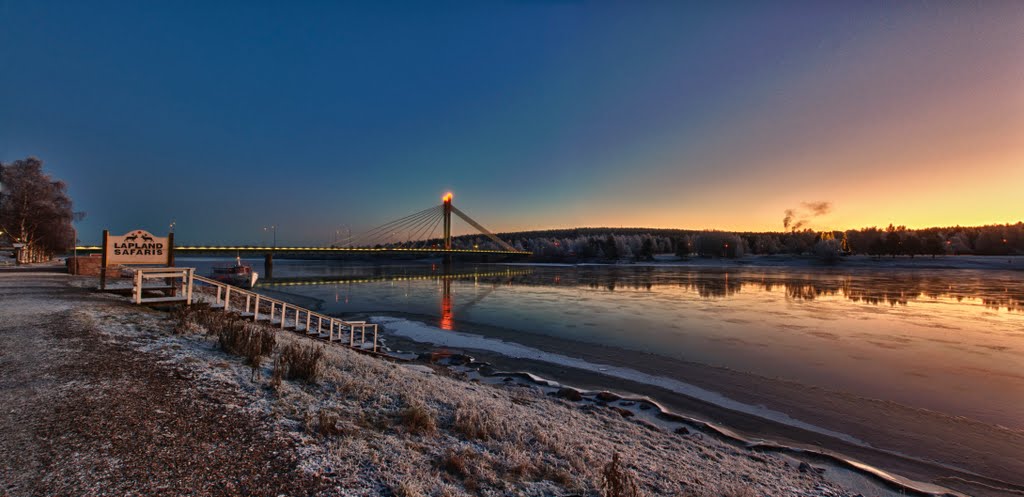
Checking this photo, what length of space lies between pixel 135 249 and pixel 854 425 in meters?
20.5

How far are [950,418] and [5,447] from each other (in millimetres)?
16555

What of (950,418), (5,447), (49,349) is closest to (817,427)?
(950,418)

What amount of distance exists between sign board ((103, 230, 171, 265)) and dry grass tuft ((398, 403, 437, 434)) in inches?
470

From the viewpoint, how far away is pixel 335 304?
31281 millimetres

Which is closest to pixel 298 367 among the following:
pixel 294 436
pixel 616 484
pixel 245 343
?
pixel 245 343

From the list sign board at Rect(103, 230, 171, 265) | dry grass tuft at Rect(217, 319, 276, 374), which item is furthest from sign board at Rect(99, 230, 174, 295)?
dry grass tuft at Rect(217, 319, 276, 374)

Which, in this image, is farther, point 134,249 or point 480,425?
point 134,249

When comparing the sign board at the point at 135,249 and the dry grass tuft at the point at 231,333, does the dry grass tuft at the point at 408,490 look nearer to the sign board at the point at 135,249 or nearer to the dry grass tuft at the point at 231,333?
the dry grass tuft at the point at 231,333

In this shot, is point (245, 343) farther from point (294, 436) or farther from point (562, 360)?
point (562, 360)

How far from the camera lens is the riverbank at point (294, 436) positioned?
4.37 metres

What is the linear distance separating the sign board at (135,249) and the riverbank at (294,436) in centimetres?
417

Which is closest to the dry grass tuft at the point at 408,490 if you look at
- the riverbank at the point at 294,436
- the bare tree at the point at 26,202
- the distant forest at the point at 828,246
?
the riverbank at the point at 294,436

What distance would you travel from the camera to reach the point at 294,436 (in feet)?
17.6

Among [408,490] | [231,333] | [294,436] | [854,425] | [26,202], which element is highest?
[26,202]
